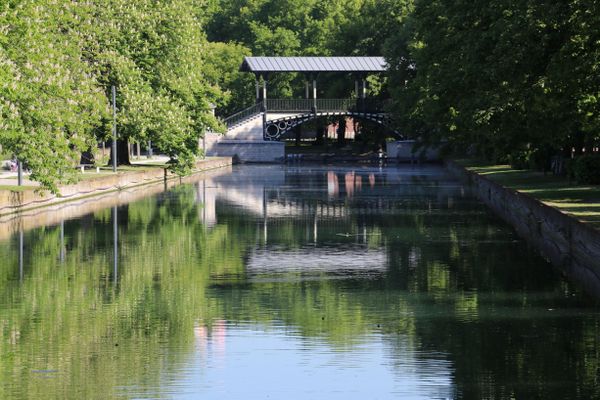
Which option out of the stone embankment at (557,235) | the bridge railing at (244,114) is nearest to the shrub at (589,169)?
the stone embankment at (557,235)

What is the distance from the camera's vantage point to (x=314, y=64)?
12988 cm

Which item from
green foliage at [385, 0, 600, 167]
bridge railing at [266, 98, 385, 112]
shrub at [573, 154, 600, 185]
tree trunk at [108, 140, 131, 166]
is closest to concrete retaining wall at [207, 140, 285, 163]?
bridge railing at [266, 98, 385, 112]

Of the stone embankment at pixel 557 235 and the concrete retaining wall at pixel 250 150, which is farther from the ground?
the concrete retaining wall at pixel 250 150

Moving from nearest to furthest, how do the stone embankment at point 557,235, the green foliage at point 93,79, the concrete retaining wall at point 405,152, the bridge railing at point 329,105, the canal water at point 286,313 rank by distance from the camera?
the canal water at point 286,313
the stone embankment at point 557,235
the green foliage at point 93,79
the concrete retaining wall at point 405,152
the bridge railing at point 329,105

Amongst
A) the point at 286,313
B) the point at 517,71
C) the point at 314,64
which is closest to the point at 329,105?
the point at 314,64

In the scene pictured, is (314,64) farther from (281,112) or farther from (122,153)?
(122,153)

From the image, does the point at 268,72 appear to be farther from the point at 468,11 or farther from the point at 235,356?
the point at 235,356

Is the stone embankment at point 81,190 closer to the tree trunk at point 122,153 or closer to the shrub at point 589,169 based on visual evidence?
the tree trunk at point 122,153

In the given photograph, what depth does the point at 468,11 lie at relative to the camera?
54469 mm

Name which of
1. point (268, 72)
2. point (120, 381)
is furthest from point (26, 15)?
point (268, 72)

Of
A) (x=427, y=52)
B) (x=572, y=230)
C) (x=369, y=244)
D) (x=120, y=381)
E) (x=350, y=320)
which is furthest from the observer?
(x=427, y=52)

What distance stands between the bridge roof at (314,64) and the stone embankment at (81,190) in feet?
155

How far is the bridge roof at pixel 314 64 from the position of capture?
128 metres

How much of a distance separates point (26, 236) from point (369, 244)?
836 centimetres
